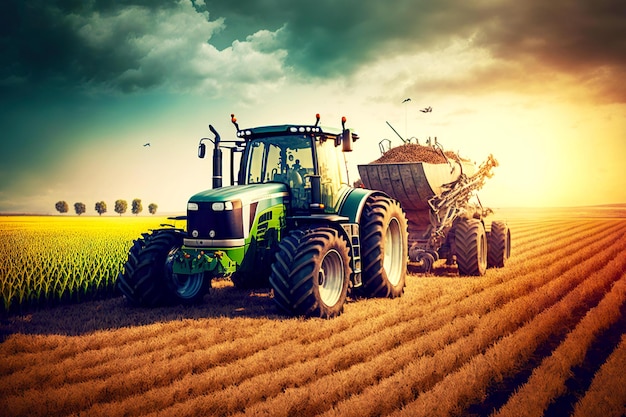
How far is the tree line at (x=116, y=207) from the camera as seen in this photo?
76812 millimetres

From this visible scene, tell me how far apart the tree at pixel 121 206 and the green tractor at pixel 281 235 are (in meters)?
87.3

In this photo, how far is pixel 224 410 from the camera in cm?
427

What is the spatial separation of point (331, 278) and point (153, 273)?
2.66m

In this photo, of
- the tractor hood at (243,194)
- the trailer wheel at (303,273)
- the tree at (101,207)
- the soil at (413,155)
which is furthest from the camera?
the tree at (101,207)

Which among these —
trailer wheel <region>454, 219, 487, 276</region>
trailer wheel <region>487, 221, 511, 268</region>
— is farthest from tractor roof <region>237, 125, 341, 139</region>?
trailer wheel <region>487, 221, 511, 268</region>

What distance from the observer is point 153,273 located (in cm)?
789

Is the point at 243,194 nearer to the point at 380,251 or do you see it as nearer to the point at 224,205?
the point at 224,205

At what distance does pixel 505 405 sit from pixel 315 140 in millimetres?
4983

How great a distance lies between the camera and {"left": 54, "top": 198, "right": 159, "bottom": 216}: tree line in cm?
7681

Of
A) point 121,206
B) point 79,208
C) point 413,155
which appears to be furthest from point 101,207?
point 413,155

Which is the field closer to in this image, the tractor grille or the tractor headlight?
the tractor grille

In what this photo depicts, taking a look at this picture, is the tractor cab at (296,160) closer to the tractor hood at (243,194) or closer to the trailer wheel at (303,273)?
the tractor hood at (243,194)

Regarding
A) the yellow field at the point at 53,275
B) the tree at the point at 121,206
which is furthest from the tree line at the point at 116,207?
the yellow field at the point at 53,275

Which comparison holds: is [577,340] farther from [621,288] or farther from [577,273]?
[577,273]
